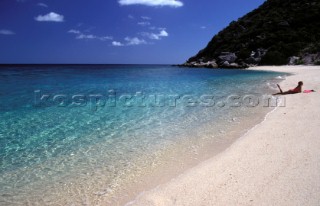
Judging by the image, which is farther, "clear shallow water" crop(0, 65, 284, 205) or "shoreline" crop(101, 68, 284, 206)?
"clear shallow water" crop(0, 65, 284, 205)

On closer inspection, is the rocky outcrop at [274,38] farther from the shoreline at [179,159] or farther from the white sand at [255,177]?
the white sand at [255,177]

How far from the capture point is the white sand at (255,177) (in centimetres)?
414

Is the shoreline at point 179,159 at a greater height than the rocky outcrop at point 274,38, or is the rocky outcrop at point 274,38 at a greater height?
the rocky outcrop at point 274,38

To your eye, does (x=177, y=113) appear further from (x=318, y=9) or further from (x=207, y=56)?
(x=207, y=56)

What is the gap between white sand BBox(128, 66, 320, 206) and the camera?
414cm

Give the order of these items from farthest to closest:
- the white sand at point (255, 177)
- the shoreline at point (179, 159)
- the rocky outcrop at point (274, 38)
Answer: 1. the rocky outcrop at point (274, 38)
2. the shoreline at point (179, 159)
3. the white sand at point (255, 177)

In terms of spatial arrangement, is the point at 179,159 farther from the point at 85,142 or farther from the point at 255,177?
the point at 85,142

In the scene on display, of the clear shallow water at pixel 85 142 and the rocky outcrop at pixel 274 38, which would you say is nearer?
the clear shallow water at pixel 85 142

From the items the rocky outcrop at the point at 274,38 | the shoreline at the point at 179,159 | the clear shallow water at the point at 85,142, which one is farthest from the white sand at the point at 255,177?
the rocky outcrop at the point at 274,38

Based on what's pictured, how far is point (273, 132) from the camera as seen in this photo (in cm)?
760

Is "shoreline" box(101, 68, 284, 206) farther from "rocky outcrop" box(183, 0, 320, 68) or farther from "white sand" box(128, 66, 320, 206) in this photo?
"rocky outcrop" box(183, 0, 320, 68)

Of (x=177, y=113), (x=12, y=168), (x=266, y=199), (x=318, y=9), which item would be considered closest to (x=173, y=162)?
(x=266, y=199)

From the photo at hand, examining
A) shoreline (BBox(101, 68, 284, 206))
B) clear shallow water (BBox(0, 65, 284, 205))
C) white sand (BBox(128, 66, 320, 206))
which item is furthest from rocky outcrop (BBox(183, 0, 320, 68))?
white sand (BBox(128, 66, 320, 206))

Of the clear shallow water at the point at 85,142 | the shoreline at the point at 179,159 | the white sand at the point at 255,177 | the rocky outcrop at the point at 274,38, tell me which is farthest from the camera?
the rocky outcrop at the point at 274,38
